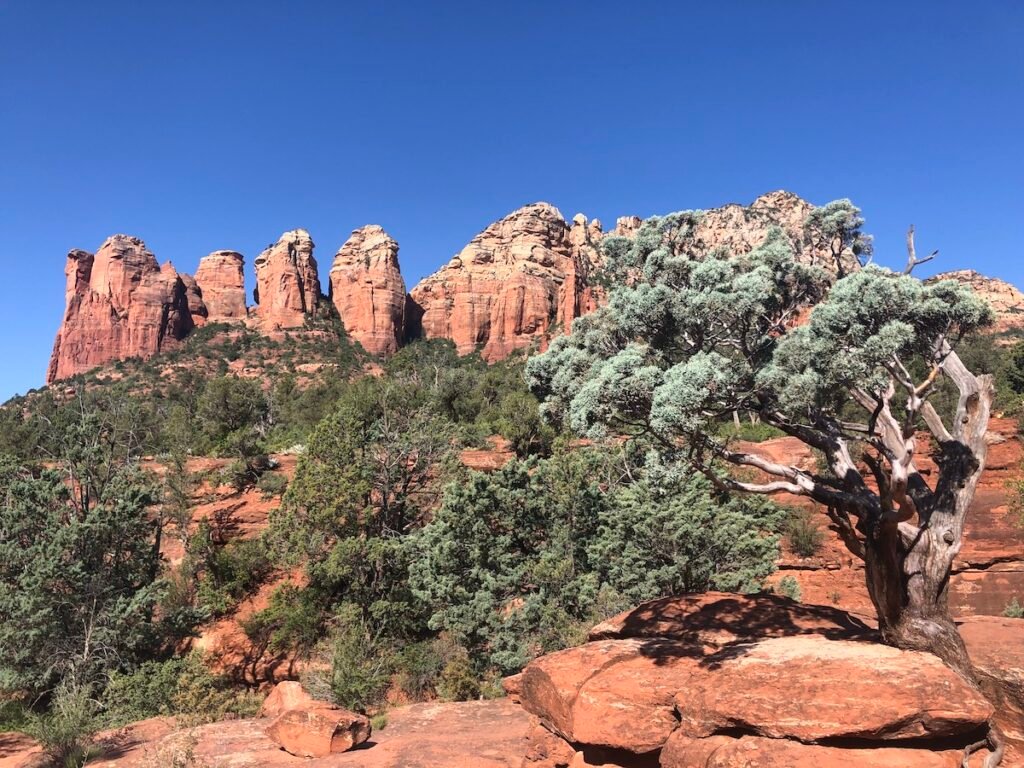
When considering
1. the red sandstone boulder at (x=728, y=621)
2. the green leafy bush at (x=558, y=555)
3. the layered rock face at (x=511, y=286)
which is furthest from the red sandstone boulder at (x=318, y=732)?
the layered rock face at (x=511, y=286)

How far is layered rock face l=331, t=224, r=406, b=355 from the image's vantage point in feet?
324

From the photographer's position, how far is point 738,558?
1458 centimetres

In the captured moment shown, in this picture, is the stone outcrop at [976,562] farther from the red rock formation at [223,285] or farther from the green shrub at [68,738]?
the red rock formation at [223,285]

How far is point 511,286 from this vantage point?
9919 centimetres

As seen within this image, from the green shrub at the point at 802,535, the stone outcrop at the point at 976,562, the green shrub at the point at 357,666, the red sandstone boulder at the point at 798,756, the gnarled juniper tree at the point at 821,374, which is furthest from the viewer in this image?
the green shrub at the point at 802,535

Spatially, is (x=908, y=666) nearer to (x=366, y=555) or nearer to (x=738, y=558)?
(x=738, y=558)

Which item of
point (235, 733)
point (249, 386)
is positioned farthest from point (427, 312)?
point (235, 733)

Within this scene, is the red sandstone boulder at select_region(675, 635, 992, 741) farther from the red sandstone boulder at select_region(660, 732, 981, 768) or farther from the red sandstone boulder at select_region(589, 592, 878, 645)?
the red sandstone boulder at select_region(589, 592, 878, 645)

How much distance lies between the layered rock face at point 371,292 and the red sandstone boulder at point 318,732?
89201 millimetres

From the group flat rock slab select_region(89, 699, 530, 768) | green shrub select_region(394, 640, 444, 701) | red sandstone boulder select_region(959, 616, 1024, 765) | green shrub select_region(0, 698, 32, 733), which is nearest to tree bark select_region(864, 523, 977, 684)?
red sandstone boulder select_region(959, 616, 1024, 765)

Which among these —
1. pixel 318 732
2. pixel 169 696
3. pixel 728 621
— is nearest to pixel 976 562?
pixel 728 621

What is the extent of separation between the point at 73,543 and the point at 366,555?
26.9ft

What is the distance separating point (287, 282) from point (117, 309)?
28.1m

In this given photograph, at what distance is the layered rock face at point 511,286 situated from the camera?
98.4 m
